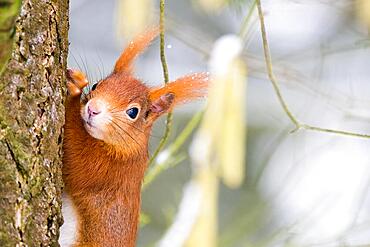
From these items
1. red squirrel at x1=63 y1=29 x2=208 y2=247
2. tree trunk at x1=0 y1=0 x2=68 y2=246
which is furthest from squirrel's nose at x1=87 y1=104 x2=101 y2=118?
tree trunk at x1=0 y1=0 x2=68 y2=246

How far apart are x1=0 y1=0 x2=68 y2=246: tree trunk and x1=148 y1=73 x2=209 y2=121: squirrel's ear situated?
→ 0.34 metres

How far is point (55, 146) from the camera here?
1457 mm

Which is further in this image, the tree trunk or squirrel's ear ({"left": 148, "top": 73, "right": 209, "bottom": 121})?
squirrel's ear ({"left": 148, "top": 73, "right": 209, "bottom": 121})

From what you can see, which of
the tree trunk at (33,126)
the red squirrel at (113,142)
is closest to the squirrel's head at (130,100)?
the red squirrel at (113,142)

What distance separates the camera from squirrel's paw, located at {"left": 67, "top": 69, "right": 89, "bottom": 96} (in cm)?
162

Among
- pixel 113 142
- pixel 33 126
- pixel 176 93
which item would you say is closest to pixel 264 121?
pixel 176 93

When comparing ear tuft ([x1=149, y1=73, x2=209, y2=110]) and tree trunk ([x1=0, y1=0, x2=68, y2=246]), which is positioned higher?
ear tuft ([x1=149, y1=73, x2=209, y2=110])

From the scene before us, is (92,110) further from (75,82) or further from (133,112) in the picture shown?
(133,112)

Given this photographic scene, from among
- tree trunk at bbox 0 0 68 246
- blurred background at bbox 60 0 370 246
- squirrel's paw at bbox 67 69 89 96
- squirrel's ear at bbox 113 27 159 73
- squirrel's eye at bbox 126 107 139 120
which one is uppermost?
blurred background at bbox 60 0 370 246

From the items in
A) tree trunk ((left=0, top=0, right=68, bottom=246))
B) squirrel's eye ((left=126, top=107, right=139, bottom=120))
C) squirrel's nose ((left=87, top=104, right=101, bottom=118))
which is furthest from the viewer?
squirrel's eye ((left=126, top=107, right=139, bottom=120))

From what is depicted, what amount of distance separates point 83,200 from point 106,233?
0.26 ft

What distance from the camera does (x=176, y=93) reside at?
1794 mm

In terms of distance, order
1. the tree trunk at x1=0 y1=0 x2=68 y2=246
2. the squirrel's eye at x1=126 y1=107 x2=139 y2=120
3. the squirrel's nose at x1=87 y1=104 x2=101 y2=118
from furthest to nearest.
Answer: the squirrel's eye at x1=126 y1=107 x2=139 y2=120, the squirrel's nose at x1=87 y1=104 x2=101 y2=118, the tree trunk at x1=0 y1=0 x2=68 y2=246

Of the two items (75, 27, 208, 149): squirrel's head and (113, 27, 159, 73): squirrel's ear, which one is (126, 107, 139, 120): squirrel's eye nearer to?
(75, 27, 208, 149): squirrel's head
